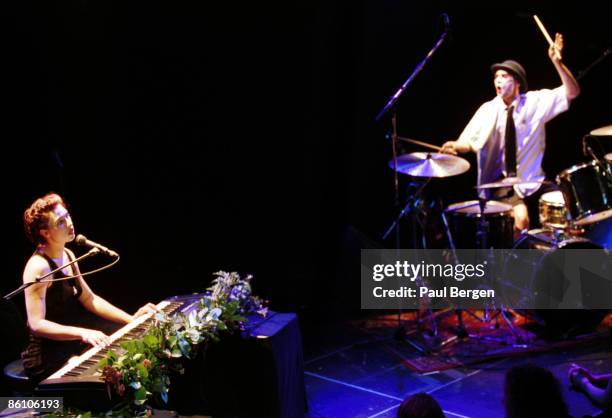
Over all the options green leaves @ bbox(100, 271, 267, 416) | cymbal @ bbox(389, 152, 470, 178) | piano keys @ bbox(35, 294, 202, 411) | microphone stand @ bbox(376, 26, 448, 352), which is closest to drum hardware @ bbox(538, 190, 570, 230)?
cymbal @ bbox(389, 152, 470, 178)

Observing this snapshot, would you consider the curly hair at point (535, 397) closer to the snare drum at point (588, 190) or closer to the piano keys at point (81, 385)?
the piano keys at point (81, 385)

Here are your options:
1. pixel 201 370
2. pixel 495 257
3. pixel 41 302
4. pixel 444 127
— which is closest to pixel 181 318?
pixel 201 370

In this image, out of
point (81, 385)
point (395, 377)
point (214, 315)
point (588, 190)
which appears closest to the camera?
point (81, 385)

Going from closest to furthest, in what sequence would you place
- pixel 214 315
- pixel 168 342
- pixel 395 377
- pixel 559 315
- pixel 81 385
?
pixel 81 385 < pixel 168 342 < pixel 214 315 < pixel 395 377 < pixel 559 315

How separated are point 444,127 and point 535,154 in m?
1.01

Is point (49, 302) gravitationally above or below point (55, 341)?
above

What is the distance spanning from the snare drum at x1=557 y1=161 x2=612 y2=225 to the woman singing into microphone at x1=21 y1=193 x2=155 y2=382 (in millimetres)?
3444

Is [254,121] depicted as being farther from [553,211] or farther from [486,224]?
[553,211]

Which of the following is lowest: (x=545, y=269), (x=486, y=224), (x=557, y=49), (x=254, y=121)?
(x=545, y=269)

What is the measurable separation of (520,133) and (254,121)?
263 cm

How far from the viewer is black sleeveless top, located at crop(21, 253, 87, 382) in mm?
3334

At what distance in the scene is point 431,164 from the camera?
5.07 meters

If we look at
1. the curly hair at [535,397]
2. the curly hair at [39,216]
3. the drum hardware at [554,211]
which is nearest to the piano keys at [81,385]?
the curly hair at [39,216]

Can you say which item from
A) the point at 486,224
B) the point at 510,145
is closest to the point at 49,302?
the point at 486,224
